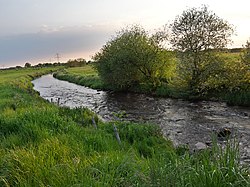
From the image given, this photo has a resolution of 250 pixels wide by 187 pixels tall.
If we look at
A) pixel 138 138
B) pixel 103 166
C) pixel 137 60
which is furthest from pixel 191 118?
pixel 137 60

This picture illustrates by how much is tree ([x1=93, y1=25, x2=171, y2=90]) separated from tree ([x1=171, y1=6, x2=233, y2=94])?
7336mm

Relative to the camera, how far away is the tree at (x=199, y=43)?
88.1 ft

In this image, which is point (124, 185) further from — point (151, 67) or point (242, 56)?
point (151, 67)

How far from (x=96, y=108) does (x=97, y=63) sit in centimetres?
1987

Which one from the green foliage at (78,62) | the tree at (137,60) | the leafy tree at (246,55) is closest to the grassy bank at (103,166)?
the leafy tree at (246,55)

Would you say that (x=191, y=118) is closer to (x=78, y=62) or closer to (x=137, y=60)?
(x=137, y=60)

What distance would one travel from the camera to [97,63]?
43.8 metres

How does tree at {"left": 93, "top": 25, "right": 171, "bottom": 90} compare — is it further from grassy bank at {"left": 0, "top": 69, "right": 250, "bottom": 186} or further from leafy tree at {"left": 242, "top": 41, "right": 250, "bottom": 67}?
grassy bank at {"left": 0, "top": 69, "right": 250, "bottom": 186}

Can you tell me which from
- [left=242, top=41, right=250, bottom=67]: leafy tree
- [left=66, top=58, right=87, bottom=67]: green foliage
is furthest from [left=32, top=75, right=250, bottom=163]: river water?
[left=66, top=58, right=87, bottom=67]: green foliage

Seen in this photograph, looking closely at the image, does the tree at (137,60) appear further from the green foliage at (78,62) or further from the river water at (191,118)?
the green foliage at (78,62)

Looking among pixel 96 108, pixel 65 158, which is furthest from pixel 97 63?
pixel 65 158

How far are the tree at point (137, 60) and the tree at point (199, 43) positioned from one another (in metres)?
7.34

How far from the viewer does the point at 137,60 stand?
117 ft

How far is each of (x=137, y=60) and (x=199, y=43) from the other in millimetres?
9732
